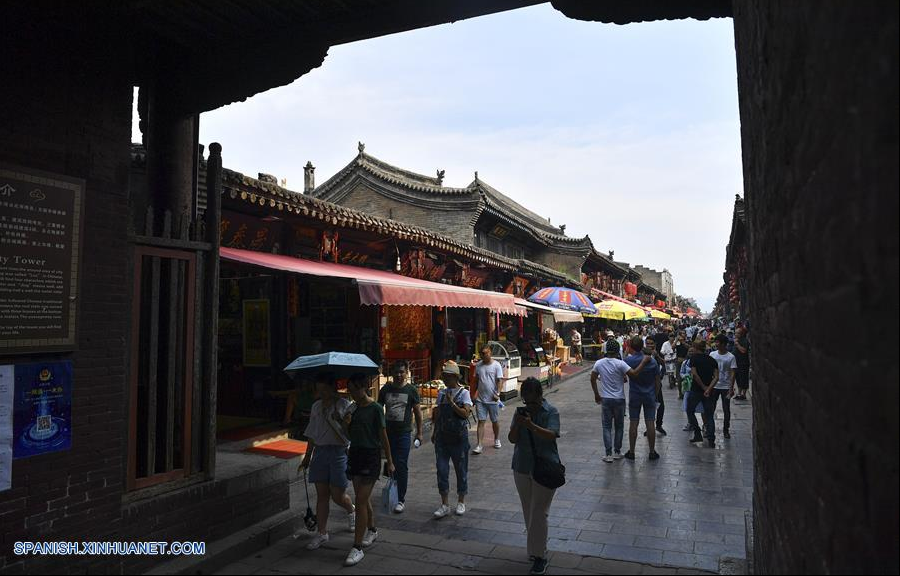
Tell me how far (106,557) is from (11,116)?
10.4 feet

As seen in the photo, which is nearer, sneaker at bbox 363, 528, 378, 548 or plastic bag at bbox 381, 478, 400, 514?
sneaker at bbox 363, 528, 378, 548

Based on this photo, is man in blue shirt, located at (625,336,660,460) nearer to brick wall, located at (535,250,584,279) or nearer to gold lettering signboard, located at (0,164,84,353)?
gold lettering signboard, located at (0,164,84,353)

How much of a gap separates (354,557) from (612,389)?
447 cm

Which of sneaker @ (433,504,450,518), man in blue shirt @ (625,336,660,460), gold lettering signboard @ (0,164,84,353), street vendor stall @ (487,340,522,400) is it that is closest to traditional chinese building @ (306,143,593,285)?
street vendor stall @ (487,340,522,400)

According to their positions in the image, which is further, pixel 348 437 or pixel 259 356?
pixel 259 356

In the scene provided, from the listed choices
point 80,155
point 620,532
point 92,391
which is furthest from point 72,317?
point 620,532

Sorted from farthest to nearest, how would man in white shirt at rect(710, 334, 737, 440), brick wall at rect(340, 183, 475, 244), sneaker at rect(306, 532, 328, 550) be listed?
1. brick wall at rect(340, 183, 475, 244)
2. man in white shirt at rect(710, 334, 737, 440)
3. sneaker at rect(306, 532, 328, 550)

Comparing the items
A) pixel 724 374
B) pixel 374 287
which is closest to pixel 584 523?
pixel 374 287

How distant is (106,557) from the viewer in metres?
4.04

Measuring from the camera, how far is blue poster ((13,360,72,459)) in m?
3.67

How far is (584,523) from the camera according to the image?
5422mm

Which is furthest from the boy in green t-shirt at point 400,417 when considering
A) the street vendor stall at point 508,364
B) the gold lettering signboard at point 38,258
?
the street vendor stall at point 508,364

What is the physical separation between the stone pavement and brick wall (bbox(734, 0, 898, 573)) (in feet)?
9.09

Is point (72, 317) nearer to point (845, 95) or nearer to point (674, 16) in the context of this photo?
point (845, 95)
